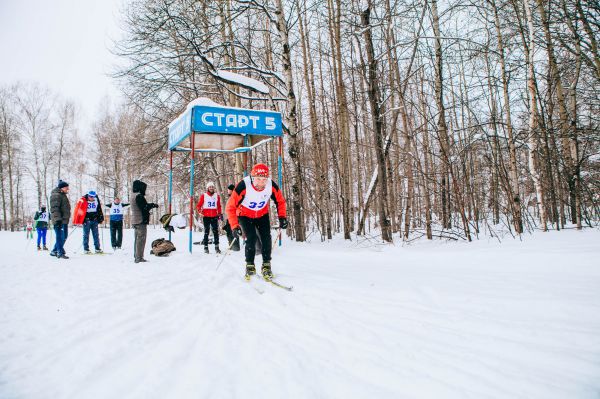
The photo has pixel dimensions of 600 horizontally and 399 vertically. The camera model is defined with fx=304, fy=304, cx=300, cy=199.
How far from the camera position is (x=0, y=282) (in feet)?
16.0

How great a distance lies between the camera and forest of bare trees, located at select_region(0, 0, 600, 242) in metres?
7.21

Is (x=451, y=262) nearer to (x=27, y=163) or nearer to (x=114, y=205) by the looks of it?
(x=114, y=205)

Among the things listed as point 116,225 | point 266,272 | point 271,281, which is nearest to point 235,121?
point 266,272

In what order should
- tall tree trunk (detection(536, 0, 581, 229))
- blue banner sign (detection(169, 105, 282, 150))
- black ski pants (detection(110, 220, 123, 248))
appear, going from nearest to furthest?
tall tree trunk (detection(536, 0, 581, 229)) < blue banner sign (detection(169, 105, 282, 150)) < black ski pants (detection(110, 220, 123, 248))

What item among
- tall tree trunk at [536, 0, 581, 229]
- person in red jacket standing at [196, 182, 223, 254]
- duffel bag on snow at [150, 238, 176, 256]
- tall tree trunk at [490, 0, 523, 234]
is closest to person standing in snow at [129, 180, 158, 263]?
duffel bag on snow at [150, 238, 176, 256]

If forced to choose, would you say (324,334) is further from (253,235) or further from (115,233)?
(115,233)

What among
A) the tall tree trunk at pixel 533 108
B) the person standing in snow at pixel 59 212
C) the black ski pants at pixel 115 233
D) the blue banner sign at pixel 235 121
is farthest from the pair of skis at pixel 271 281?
the black ski pants at pixel 115 233

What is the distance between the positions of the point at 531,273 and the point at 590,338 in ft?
5.93

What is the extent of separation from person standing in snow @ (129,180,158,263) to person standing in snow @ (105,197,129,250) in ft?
12.4

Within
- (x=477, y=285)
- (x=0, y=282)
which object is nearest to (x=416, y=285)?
(x=477, y=285)

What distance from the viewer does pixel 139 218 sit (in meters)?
6.91

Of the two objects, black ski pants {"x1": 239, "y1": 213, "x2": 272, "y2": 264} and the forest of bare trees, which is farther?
the forest of bare trees

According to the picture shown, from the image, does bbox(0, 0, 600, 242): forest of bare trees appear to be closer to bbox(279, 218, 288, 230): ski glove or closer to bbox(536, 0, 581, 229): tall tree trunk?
bbox(536, 0, 581, 229): tall tree trunk

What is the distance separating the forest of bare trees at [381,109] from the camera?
7.21 meters
